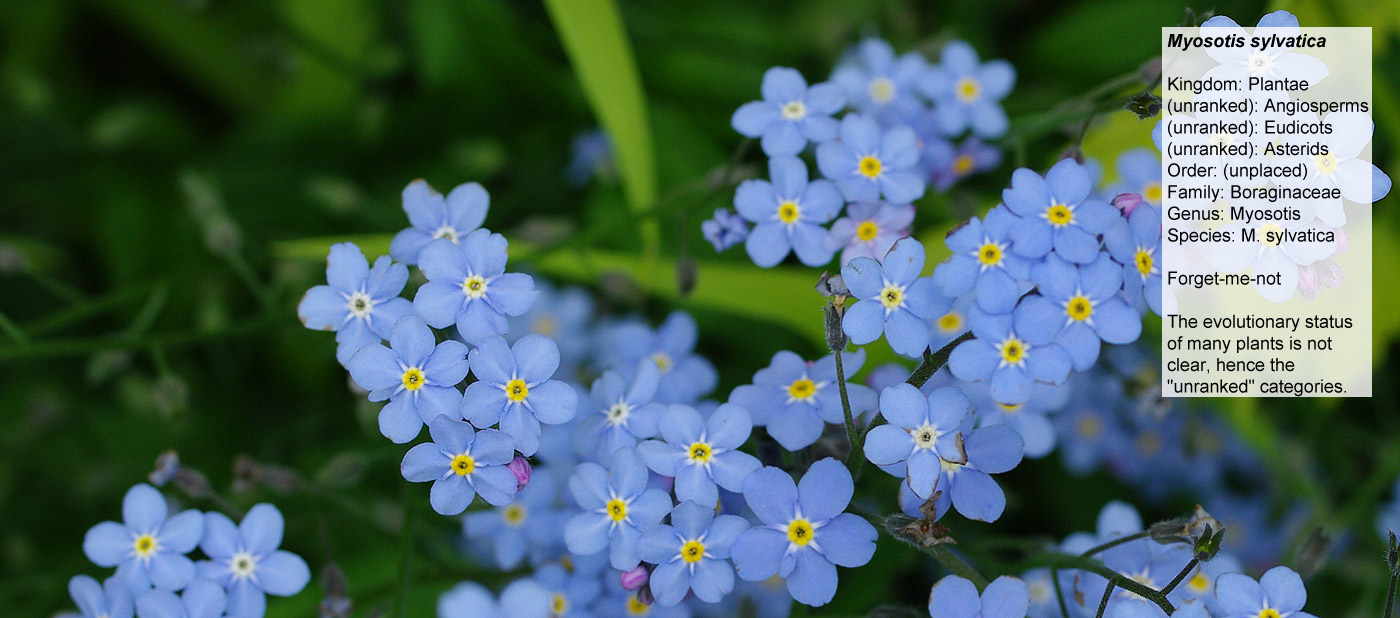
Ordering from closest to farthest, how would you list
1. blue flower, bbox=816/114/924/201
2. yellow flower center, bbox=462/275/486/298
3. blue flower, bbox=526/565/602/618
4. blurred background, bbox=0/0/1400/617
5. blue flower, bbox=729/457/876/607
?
blue flower, bbox=729/457/876/607, yellow flower center, bbox=462/275/486/298, blue flower, bbox=526/565/602/618, blue flower, bbox=816/114/924/201, blurred background, bbox=0/0/1400/617

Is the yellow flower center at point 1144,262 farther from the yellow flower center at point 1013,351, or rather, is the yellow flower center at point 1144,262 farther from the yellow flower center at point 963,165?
the yellow flower center at point 963,165

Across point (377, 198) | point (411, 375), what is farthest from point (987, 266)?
point (377, 198)

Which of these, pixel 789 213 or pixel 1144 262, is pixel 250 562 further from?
pixel 1144 262

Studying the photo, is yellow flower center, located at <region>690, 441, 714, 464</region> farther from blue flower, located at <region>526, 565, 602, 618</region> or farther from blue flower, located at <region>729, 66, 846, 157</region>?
blue flower, located at <region>729, 66, 846, 157</region>

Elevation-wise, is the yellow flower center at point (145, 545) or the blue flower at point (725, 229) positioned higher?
the blue flower at point (725, 229)

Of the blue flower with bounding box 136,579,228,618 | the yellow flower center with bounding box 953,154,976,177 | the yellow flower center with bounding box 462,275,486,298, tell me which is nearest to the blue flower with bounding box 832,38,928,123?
the yellow flower center with bounding box 953,154,976,177

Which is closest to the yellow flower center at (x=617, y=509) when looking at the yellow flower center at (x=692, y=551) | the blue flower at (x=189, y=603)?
the yellow flower center at (x=692, y=551)
